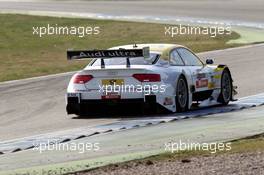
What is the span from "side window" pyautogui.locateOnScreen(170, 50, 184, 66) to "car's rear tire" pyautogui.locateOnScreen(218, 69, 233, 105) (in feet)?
3.58

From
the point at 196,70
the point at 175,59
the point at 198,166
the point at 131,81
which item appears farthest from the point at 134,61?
the point at 198,166

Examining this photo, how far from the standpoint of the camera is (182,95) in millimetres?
15922

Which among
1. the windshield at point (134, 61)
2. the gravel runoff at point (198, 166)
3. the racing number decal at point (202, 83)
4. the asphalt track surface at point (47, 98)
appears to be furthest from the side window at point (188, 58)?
the gravel runoff at point (198, 166)

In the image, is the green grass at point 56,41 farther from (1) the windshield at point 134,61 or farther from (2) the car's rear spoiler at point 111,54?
(2) the car's rear spoiler at point 111,54

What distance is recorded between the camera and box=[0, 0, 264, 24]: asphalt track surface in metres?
43.2

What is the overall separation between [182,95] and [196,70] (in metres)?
0.89

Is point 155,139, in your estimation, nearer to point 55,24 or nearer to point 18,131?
point 18,131

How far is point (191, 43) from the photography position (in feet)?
108

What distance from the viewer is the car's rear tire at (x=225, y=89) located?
17.2 meters

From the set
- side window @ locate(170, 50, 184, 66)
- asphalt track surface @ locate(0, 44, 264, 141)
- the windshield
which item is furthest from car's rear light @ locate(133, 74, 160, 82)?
side window @ locate(170, 50, 184, 66)

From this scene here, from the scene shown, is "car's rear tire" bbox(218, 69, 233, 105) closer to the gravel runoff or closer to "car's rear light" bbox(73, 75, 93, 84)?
"car's rear light" bbox(73, 75, 93, 84)

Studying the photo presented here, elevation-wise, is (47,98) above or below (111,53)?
below

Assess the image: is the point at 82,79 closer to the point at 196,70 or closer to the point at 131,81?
the point at 131,81

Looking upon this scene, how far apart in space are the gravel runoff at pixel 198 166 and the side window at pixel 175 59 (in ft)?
20.7
